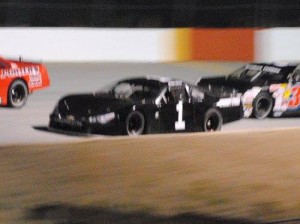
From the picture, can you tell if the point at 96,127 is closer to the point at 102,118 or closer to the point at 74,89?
the point at 102,118

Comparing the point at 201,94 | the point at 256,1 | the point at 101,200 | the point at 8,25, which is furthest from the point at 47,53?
the point at 101,200

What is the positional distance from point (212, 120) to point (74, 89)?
23.4 ft

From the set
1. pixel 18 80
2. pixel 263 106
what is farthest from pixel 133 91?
pixel 263 106

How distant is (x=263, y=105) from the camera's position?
17953mm

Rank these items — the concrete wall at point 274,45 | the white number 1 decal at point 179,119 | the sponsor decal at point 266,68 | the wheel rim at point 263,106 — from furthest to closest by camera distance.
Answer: the concrete wall at point 274,45
the sponsor decal at point 266,68
the wheel rim at point 263,106
the white number 1 decal at point 179,119

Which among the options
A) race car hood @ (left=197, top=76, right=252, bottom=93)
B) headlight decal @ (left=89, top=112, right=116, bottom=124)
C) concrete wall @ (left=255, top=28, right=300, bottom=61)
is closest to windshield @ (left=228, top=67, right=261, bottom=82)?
race car hood @ (left=197, top=76, right=252, bottom=93)

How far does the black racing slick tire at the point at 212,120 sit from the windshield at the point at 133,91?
99 cm

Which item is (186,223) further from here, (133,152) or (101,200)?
(133,152)

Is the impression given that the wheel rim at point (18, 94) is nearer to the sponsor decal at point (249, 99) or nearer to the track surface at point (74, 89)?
the track surface at point (74, 89)

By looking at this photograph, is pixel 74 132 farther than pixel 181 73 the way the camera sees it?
No

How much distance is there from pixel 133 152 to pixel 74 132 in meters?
3.91

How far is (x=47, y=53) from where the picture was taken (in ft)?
86.0

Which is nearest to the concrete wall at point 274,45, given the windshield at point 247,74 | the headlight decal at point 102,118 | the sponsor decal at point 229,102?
the windshield at point 247,74

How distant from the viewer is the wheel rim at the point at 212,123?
15.7 m
